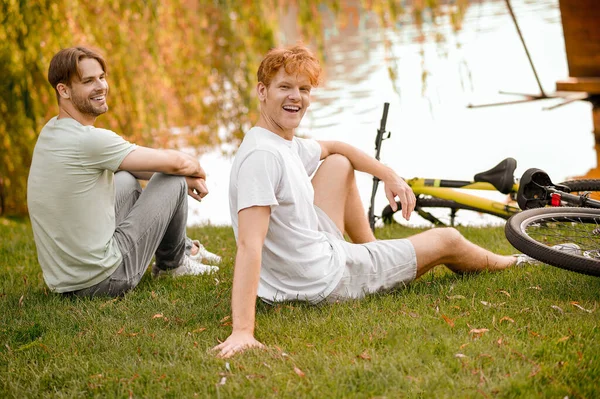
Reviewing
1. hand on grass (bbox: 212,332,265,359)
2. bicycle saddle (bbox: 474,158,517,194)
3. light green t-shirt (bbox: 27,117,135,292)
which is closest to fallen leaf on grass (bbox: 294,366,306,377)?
hand on grass (bbox: 212,332,265,359)

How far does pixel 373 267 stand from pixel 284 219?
1.60 ft

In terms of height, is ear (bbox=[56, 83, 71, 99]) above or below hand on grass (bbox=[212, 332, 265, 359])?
above

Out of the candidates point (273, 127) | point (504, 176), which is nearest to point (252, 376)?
point (273, 127)

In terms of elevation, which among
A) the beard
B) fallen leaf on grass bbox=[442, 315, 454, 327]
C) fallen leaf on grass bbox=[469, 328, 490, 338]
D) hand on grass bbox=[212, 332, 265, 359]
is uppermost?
the beard

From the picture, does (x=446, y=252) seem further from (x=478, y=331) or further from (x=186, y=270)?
(x=186, y=270)

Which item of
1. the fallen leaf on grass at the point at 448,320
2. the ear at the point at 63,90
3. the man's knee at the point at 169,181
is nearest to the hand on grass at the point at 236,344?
the fallen leaf on grass at the point at 448,320

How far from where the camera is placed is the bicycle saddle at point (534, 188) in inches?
158

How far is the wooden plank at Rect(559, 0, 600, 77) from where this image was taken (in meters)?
7.54

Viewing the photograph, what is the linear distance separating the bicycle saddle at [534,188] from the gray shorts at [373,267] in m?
0.89

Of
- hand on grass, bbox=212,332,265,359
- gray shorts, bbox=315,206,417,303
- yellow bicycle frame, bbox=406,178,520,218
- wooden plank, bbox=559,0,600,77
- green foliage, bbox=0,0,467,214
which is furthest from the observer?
wooden plank, bbox=559,0,600,77

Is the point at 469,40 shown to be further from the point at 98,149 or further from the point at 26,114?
the point at 98,149

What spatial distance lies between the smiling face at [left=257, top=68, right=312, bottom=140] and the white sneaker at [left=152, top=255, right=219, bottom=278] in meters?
1.21

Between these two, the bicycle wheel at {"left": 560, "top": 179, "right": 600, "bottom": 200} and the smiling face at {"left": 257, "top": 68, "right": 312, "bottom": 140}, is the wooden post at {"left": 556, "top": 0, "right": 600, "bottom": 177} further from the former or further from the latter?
the smiling face at {"left": 257, "top": 68, "right": 312, "bottom": 140}

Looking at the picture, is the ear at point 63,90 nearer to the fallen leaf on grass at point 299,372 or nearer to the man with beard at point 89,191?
the man with beard at point 89,191
